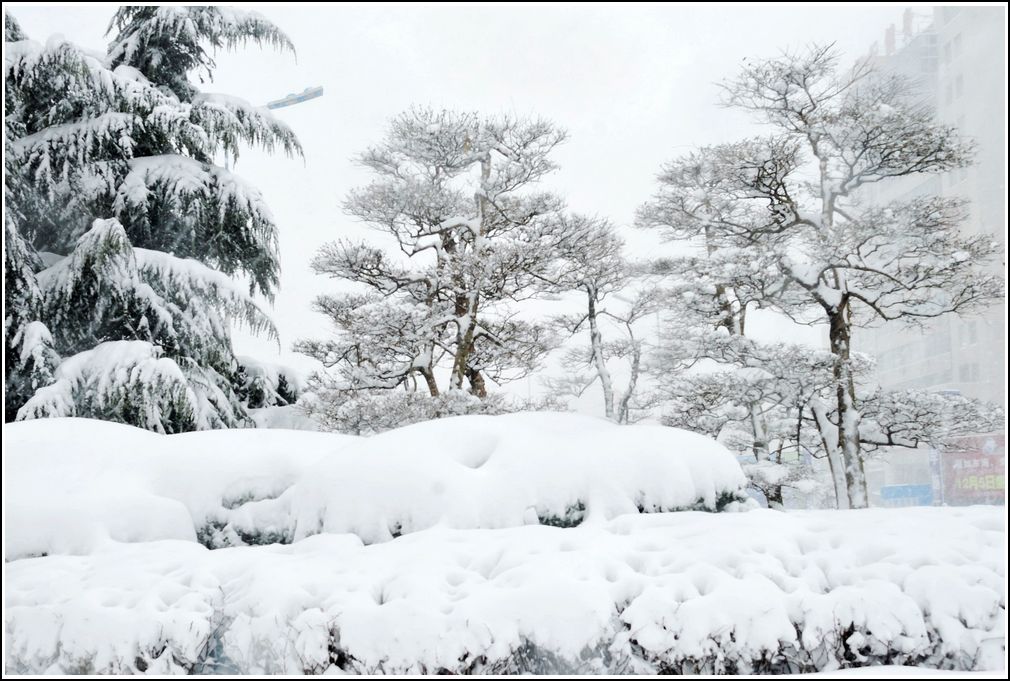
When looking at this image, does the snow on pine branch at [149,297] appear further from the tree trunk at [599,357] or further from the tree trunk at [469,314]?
the tree trunk at [599,357]

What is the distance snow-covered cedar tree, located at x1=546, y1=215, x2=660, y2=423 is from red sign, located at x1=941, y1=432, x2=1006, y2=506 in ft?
9.94

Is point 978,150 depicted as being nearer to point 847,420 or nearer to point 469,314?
point 847,420

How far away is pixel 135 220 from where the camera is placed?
6676 millimetres

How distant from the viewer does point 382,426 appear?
7082 millimetres

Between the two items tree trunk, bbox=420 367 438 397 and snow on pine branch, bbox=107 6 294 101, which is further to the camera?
tree trunk, bbox=420 367 438 397

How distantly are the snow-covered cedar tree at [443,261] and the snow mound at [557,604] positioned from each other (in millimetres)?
4659

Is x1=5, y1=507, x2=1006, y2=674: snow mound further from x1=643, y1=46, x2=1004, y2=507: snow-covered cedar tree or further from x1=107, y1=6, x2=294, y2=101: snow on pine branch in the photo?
x1=107, y1=6, x2=294, y2=101: snow on pine branch

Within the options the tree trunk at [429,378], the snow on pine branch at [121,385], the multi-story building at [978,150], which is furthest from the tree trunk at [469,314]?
the multi-story building at [978,150]

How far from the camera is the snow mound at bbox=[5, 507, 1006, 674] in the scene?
217 cm

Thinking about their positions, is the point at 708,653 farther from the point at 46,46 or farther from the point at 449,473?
the point at 46,46

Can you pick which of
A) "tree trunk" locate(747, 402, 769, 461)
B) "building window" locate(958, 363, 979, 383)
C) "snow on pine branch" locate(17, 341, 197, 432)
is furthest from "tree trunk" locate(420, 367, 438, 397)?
"building window" locate(958, 363, 979, 383)

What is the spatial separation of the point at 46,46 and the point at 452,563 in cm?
550

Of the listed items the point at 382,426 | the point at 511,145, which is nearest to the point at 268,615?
the point at 382,426

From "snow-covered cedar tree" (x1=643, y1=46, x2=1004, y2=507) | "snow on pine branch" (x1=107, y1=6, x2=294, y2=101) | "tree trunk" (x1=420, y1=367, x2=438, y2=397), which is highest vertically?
"snow on pine branch" (x1=107, y1=6, x2=294, y2=101)
